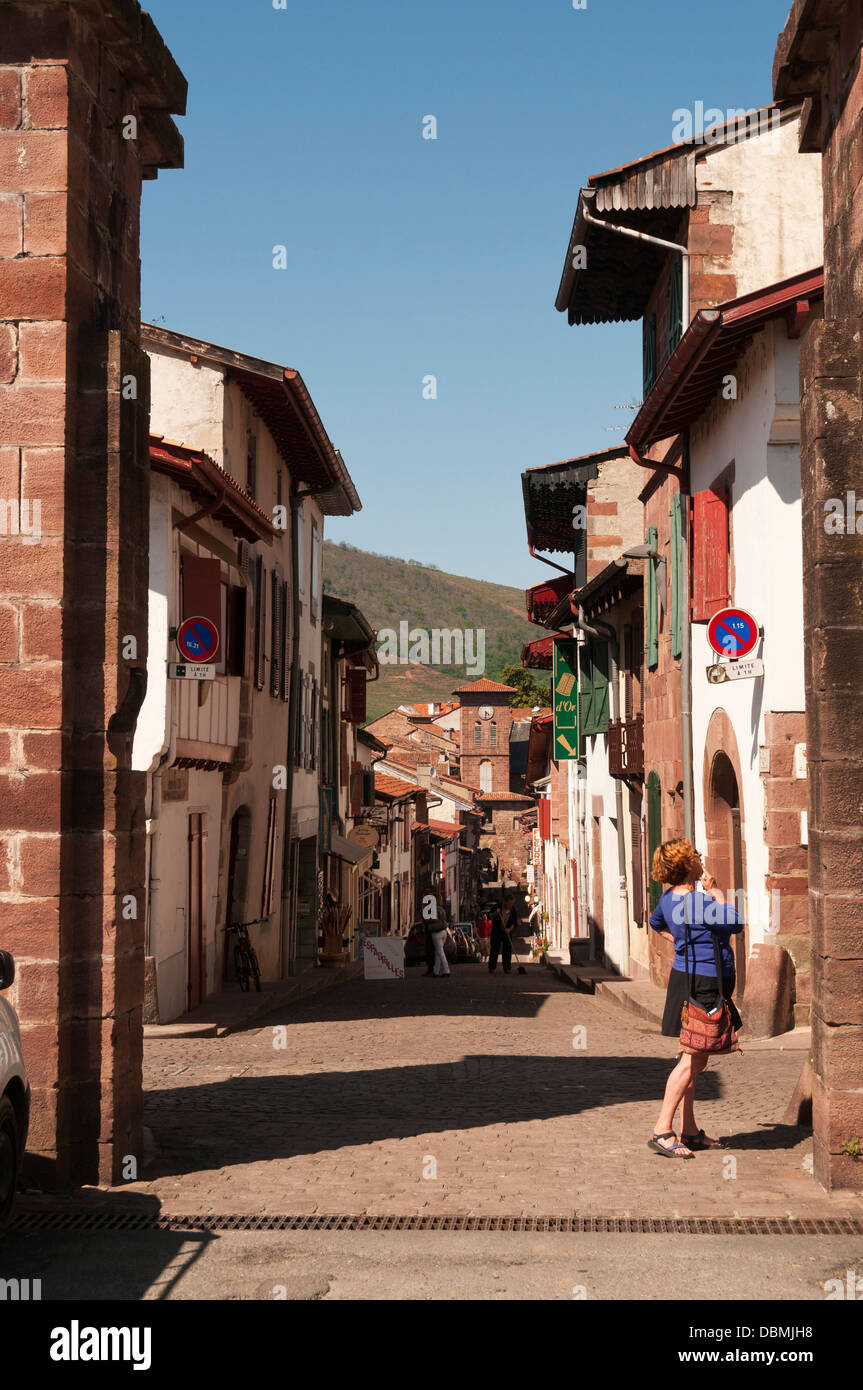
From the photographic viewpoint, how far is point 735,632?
1380 cm

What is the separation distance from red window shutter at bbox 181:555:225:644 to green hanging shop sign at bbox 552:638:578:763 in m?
15.3

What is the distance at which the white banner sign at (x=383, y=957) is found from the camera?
26.7 metres

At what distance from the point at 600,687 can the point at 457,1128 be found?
18.7 m

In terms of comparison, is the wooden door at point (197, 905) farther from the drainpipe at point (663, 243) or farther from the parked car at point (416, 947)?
the parked car at point (416, 947)

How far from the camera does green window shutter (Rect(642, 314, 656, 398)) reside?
68.5 ft

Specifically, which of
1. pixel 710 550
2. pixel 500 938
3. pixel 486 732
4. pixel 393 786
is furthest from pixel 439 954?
pixel 486 732

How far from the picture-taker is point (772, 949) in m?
13.3

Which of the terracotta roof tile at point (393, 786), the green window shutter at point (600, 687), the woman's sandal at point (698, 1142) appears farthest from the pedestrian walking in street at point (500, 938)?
the woman's sandal at point (698, 1142)

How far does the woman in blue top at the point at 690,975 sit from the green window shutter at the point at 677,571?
968 cm

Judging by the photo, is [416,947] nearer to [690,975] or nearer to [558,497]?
[558,497]

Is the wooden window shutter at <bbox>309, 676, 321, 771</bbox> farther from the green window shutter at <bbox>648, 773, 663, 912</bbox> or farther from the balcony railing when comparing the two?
the green window shutter at <bbox>648, 773, 663, 912</bbox>

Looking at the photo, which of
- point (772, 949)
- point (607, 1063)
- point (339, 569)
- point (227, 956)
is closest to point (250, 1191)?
point (607, 1063)

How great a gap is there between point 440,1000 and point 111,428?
564 inches

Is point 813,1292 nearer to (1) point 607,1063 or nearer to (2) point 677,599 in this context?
(1) point 607,1063
